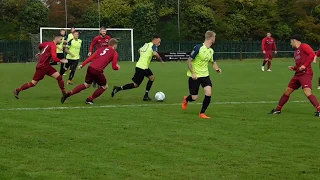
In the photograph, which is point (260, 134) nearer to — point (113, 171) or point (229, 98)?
point (113, 171)

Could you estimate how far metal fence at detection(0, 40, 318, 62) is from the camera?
52.3 metres

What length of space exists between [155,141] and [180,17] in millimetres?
56056

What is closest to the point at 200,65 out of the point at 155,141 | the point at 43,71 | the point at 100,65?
the point at 100,65

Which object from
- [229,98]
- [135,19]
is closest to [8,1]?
[135,19]

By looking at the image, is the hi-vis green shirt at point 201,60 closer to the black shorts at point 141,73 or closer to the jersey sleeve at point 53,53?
the black shorts at point 141,73

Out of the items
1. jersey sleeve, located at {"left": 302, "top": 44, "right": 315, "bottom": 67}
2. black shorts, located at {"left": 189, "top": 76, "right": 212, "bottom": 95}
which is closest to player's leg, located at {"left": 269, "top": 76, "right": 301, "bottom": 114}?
jersey sleeve, located at {"left": 302, "top": 44, "right": 315, "bottom": 67}

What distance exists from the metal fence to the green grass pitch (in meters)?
38.8

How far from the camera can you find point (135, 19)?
61.8m

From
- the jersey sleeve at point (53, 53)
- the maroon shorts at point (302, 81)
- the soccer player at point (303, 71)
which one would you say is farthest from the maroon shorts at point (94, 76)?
the maroon shorts at point (302, 81)

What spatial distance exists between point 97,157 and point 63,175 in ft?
3.40

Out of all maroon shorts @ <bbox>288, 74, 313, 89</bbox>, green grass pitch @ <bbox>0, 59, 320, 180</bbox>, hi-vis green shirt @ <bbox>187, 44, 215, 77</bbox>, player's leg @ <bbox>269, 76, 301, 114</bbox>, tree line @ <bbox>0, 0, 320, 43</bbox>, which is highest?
tree line @ <bbox>0, 0, 320, 43</bbox>

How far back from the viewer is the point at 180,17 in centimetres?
6406

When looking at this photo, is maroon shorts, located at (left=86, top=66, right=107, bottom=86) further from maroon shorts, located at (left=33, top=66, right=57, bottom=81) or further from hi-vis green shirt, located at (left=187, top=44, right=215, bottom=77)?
hi-vis green shirt, located at (left=187, top=44, right=215, bottom=77)

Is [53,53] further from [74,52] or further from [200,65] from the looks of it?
[74,52]
